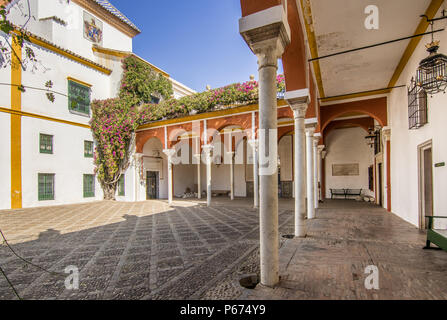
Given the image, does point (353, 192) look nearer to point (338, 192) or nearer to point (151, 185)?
point (338, 192)

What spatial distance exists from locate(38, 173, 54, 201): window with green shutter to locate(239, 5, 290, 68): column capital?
12136 mm

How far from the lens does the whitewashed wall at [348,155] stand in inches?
564

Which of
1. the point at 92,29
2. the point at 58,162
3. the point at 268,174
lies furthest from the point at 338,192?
the point at 92,29

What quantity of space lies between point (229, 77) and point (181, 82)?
7.95m

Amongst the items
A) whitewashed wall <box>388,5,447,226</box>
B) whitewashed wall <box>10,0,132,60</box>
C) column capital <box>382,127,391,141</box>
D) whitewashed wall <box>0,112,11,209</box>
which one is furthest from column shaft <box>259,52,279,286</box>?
whitewashed wall <box>10,0,132,60</box>

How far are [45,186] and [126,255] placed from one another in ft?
31.9

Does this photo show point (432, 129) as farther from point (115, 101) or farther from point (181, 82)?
point (181, 82)

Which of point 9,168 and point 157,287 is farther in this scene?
point 9,168

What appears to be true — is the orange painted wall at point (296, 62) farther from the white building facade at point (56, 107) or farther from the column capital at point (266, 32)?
the white building facade at point (56, 107)

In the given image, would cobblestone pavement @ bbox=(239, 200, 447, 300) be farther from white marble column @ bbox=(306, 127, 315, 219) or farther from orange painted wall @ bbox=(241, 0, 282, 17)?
orange painted wall @ bbox=(241, 0, 282, 17)

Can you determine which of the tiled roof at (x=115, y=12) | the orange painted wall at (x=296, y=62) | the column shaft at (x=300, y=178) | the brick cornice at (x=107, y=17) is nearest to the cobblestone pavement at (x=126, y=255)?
the column shaft at (x=300, y=178)

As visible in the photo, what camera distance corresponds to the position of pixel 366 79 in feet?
26.2

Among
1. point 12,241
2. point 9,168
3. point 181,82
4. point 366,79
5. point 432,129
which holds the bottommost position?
point 12,241
